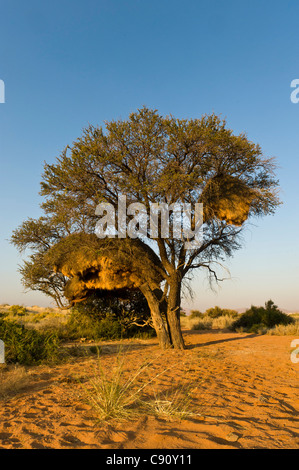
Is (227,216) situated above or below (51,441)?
above

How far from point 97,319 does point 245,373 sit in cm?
1025

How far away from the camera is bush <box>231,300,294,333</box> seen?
19623 millimetres

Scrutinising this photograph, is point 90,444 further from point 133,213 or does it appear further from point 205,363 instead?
point 133,213

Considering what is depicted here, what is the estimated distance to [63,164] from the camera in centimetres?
1152

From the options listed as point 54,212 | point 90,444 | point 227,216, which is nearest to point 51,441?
point 90,444

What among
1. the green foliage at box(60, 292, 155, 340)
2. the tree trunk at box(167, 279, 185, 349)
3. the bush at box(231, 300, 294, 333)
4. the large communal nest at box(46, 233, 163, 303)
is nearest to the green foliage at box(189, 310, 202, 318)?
the bush at box(231, 300, 294, 333)

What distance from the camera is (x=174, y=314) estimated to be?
1200cm

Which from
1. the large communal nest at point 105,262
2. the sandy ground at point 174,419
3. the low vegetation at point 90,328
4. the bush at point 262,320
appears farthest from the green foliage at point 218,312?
the sandy ground at point 174,419

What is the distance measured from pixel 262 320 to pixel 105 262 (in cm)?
1241

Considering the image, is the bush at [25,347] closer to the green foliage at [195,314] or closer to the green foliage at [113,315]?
the green foliage at [113,315]

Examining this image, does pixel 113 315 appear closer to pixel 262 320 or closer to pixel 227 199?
pixel 227 199

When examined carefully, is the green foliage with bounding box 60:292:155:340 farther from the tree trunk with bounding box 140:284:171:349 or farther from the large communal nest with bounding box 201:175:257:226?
the large communal nest with bounding box 201:175:257:226

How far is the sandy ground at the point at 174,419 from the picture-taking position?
3.61m

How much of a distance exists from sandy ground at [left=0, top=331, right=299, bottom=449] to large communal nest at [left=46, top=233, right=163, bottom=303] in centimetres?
457
